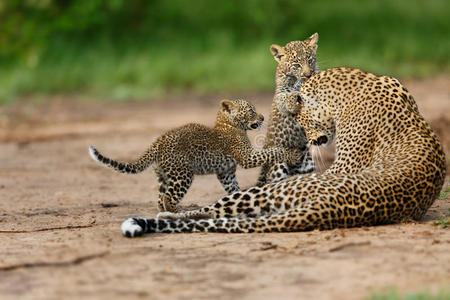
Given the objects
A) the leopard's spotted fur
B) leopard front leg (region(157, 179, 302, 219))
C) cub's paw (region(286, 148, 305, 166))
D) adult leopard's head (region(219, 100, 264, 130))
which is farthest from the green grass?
adult leopard's head (region(219, 100, 264, 130))

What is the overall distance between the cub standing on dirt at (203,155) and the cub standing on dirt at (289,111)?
0.38 ft

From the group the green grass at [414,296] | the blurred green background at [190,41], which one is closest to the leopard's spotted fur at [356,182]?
the green grass at [414,296]

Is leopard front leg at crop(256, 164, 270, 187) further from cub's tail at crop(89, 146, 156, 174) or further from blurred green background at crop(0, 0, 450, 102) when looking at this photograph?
blurred green background at crop(0, 0, 450, 102)

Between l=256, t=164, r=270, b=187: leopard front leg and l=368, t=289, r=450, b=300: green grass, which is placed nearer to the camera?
l=368, t=289, r=450, b=300: green grass

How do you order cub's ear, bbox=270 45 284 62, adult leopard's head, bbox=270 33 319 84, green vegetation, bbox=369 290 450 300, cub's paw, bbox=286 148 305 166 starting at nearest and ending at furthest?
1. green vegetation, bbox=369 290 450 300
2. cub's paw, bbox=286 148 305 166
3. adult leopard's head, bbox=270 33 319 84
4. cub's ear, bbox=270 45 284 62

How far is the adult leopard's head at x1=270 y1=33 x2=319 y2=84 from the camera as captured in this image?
32.4ft

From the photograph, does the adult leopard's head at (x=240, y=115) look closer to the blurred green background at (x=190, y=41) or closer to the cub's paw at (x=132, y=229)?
the cub's paw at (x=132, y=229)

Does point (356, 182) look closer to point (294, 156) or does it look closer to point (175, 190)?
point (175, 190)

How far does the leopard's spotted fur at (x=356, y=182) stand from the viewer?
7238mm

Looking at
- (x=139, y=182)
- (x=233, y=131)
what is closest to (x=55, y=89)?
(x=139, y=182)

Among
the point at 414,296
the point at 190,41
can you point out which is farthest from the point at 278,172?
the point at 190,41

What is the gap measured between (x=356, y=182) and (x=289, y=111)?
229 cm

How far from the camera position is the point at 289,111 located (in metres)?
9.41

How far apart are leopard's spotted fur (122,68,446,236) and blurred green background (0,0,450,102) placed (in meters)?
13.0
